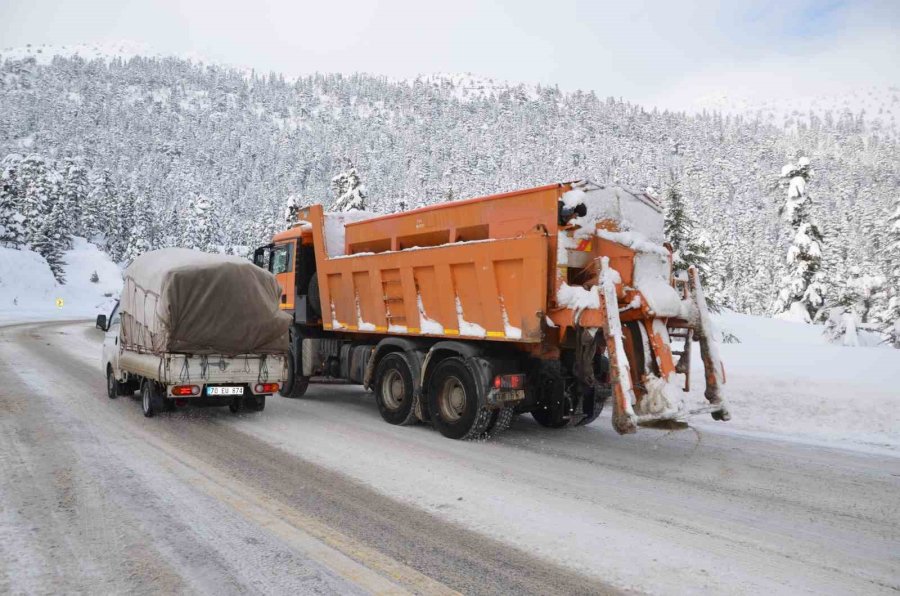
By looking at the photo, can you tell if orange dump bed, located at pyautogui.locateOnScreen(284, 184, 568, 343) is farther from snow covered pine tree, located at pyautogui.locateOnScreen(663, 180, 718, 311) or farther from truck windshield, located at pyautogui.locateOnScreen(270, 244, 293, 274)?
snow covered pine tree, located at pyautogui.locateOnScreen(663, 180, 718, 311)

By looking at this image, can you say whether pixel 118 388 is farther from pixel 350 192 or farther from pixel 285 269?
pixel 350 192

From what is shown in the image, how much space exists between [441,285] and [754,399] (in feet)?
18.2

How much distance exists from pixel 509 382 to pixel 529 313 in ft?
3.26

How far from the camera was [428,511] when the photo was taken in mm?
4668

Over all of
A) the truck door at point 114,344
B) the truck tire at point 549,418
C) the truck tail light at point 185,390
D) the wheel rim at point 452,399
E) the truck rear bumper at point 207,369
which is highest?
the truck door at point 114,344

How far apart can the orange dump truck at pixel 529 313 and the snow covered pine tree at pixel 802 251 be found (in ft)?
86.9

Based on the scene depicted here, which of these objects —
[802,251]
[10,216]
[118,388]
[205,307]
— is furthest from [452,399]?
[10,216]

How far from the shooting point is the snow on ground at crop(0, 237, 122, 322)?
43309 millimetres

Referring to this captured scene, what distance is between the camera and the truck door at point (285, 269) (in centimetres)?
1116

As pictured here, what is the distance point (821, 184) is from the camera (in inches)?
6309

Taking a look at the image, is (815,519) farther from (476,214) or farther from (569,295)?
(476,214)

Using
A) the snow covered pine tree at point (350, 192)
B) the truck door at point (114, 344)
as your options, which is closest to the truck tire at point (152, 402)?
the truck door at point (114, 344)

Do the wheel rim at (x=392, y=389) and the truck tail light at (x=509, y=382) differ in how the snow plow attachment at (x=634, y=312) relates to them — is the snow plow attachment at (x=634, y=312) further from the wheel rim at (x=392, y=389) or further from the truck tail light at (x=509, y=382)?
the wheel rim at (x=392, y=389)

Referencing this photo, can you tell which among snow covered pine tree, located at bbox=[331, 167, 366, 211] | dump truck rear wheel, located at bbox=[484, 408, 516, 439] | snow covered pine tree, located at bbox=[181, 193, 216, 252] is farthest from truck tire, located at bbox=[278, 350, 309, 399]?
snow covered pine tree, located at bbox=[181, 193, 216, 252]
